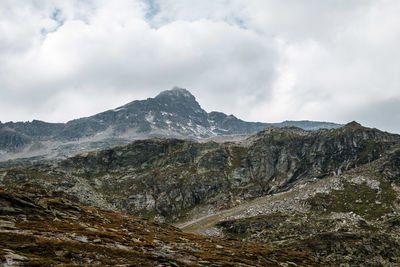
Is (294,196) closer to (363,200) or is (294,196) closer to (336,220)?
(363,200)

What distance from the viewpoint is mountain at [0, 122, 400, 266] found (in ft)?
284

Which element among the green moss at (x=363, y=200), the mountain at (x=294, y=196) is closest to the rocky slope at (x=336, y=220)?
the green moss at (x=363, y=200)

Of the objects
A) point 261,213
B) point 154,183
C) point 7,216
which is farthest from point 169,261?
point 154,183

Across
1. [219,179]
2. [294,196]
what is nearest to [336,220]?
[294,196]

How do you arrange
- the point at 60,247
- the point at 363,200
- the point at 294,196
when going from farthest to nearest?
the point at 294,196, the point at 363,200, the point at 60,247

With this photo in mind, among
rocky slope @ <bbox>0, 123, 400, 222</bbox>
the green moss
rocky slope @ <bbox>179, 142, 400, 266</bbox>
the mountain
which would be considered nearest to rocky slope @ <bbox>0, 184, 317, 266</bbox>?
rocky slope @ <bbox>179, 142, 400, 266</bbox>

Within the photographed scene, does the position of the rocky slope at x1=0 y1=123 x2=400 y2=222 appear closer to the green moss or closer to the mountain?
the mountain

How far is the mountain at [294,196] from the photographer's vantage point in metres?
86.6

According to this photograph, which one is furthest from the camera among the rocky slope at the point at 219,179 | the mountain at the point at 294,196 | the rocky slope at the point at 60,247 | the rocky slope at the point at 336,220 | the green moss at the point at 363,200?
the rocky slope at the point at 219,179

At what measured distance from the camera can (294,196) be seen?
451 ft

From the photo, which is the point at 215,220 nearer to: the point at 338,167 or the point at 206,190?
the point at 206,190

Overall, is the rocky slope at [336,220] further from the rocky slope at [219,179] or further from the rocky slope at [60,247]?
the rocky slope at [60,247]

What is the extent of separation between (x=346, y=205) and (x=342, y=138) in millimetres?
85490

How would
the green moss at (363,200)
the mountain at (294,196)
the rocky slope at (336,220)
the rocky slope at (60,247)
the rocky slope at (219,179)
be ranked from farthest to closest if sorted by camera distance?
the rocky slope at (219,179), the green moss at (363,200), the mountain at (294,196), the rocky slope at (336,220), the rocky slope at (60,247)
